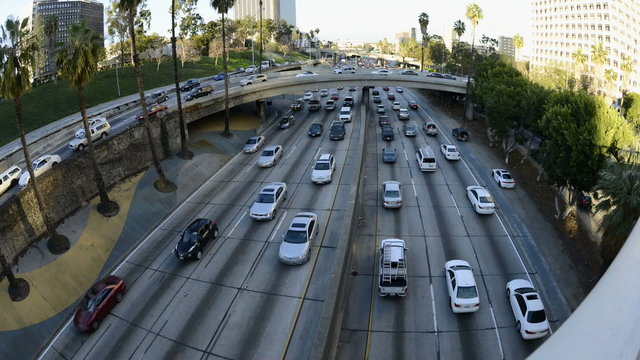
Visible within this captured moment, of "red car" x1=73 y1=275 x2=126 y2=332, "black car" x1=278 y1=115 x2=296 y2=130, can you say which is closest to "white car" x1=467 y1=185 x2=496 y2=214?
"red car" x1=73 y1=275 x2=126 y2=332

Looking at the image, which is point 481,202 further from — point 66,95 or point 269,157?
point 66,95

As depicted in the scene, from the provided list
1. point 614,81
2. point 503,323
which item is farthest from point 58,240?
point 614,81

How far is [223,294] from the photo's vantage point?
964 inches

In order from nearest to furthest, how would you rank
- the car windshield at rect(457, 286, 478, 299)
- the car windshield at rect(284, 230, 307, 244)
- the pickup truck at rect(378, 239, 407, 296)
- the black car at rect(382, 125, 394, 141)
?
the car windshield at rect(457, 286, 478, 299)
the pickup truck at rect(378, 239, 407, 296)
the car windshield at rect(284, 230, 307, 244)
the black car at rect(382, 125, 394, 141)

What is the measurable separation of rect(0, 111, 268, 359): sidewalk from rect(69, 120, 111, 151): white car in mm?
6031

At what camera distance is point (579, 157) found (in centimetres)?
2953

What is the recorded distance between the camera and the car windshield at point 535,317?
20266 mm

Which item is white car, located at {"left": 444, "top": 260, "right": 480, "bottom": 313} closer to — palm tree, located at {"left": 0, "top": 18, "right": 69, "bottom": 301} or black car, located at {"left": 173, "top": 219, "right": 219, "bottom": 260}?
black car, located at {"left": 173, "top": 219, "right": 219, "bottom": 260}

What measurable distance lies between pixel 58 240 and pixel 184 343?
15.2 m

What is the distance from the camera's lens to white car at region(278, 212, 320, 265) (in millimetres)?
26203

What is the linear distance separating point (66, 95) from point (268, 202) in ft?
168

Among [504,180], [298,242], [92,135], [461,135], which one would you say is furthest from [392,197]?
[92,135]

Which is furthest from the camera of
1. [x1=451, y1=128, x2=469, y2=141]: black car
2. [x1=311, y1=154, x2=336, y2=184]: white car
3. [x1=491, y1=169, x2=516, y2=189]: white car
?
[x1=451, y1=128, x2=469, y2=141]: black car

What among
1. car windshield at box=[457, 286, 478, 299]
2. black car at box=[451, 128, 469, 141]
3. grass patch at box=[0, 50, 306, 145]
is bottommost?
car windshield at box=[457, 286, 478, 299]
